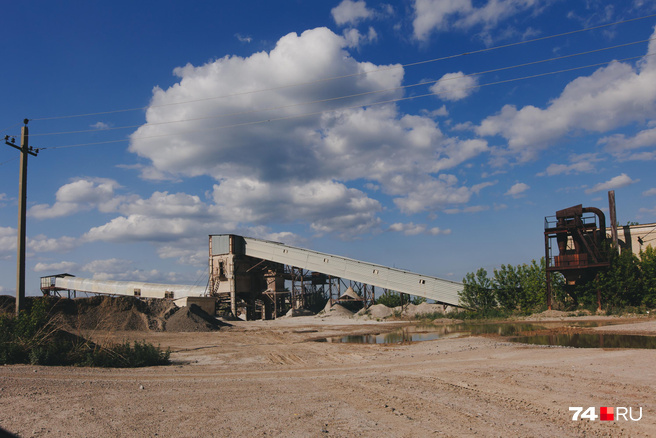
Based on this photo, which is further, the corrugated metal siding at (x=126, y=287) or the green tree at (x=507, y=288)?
the corrugated metal siding at (x=126, y=287)

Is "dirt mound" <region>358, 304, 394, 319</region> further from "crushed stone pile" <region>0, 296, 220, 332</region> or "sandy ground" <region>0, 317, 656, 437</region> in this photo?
"sandy ground" <region>0, 317, 656, 437</region>

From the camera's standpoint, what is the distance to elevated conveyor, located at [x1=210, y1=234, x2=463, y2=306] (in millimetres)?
34431

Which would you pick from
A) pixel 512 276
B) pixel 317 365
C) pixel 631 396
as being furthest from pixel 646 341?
pixel 512 276

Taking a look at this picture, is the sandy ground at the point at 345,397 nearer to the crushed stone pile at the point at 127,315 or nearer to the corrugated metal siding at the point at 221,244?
the crushed stone pile at the point at 127,315

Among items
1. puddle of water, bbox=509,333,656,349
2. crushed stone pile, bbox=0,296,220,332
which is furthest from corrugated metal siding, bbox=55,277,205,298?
puddle of water, bbox=509,333,656,349

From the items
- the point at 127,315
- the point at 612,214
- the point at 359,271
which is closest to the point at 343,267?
the point at 359,271

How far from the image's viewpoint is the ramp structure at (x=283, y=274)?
34906mm

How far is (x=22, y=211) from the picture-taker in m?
15.1

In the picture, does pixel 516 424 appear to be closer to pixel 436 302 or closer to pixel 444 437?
pixel 444 437

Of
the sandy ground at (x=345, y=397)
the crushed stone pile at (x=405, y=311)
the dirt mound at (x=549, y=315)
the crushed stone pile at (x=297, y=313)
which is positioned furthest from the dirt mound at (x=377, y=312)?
the sandy ground at (x=345, y=397)

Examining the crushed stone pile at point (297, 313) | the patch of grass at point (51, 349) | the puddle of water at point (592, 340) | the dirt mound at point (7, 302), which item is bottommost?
the crushed stone pile at point (297, 313)

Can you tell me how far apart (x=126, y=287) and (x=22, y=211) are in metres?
37.2

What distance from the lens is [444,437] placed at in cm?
546

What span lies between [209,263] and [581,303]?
3440cm
